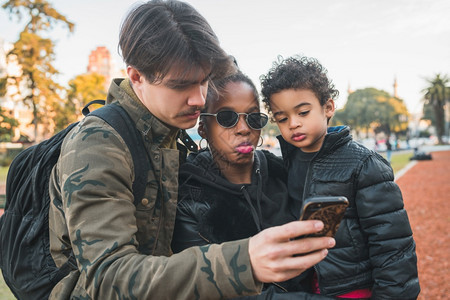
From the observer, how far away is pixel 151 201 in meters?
1.67

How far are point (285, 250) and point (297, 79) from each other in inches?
57.9

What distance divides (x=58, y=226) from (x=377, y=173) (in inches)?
62.5

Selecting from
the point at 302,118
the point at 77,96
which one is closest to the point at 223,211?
the point at 302,118

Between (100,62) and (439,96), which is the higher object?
(100,62)

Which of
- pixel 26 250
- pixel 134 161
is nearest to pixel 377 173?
pixel 134 161

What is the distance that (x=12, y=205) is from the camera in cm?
179

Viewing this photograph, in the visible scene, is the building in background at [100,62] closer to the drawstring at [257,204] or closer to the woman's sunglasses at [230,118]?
the woman's sunglasses at [230,118]

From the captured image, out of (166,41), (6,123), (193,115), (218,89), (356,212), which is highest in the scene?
(166,41)

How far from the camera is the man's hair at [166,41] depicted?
5.21 ft

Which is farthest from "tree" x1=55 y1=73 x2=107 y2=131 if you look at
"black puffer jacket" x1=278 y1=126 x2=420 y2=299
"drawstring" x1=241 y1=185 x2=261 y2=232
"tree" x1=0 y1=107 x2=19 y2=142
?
"black puffer jacket" x1=278 y1=126 x2=420 y2=299

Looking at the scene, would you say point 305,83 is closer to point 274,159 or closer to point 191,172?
point 274,159

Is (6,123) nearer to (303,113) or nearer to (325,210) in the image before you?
(303,113)

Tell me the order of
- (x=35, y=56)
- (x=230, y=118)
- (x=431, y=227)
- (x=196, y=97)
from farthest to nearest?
(x=35, y=56)
(x=431, y=227)
(x=230, y=118)
(x=196, y=97)

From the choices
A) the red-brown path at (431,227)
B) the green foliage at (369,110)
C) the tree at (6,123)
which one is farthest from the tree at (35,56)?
the green foliage at (369,110)
